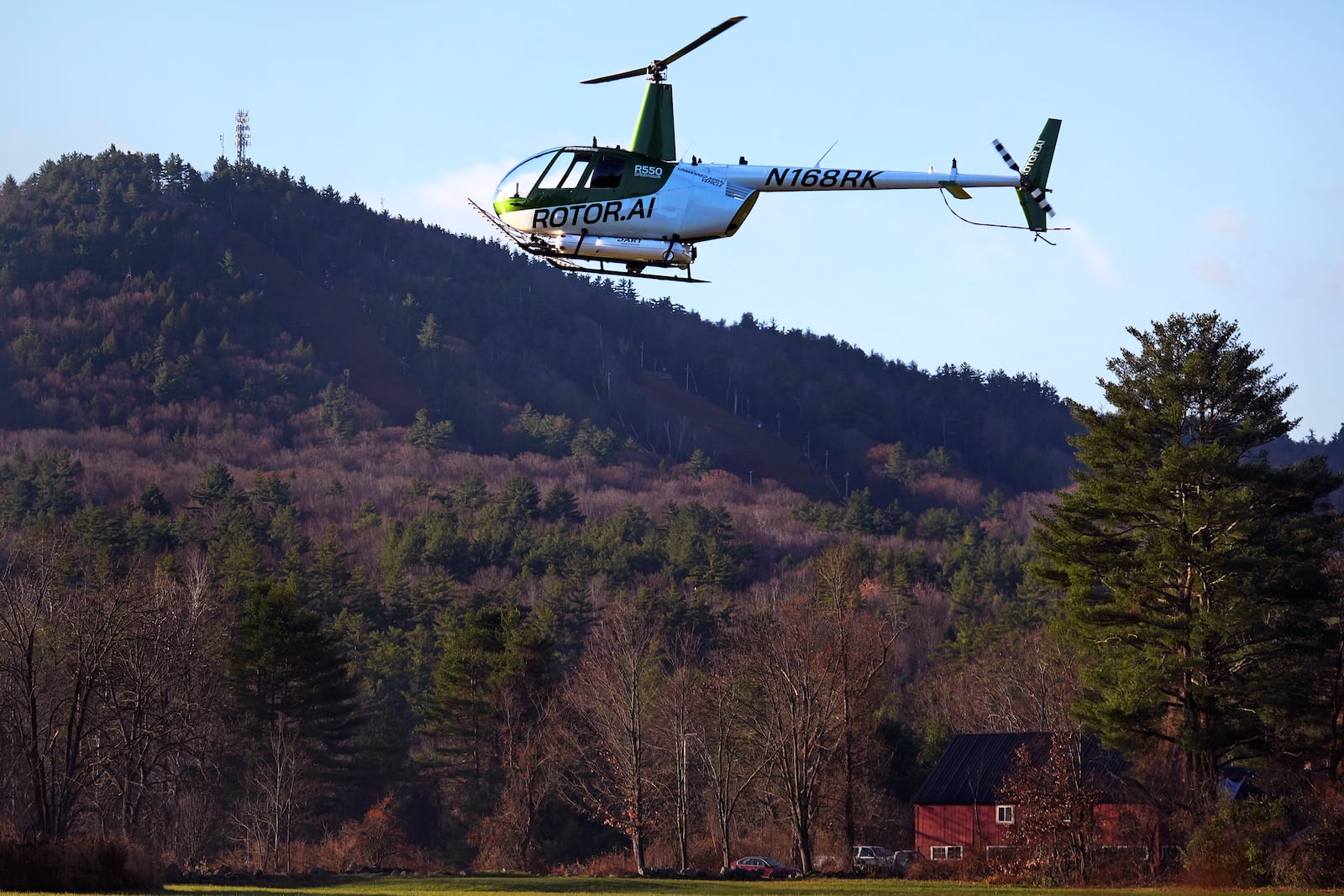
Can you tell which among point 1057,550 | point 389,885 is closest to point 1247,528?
point 1057,550

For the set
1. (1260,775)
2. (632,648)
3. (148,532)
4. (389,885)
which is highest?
(148,532)

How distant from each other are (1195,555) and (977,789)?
16.8 meters

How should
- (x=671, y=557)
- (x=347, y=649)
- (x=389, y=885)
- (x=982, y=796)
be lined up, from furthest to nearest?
1. (x=671, y=557)
2. (x=347, y=649)
3. (x=982, y=796)
4. (x=389, y=885)

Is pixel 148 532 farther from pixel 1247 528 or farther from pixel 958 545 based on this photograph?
pixel 1247 528

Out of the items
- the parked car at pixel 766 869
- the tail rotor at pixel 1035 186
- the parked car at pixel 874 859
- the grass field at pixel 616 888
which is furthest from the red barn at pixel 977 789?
the tail rotor at pixel 1035 186

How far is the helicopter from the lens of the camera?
3042 centimetres

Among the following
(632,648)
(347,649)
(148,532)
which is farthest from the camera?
(148,532)

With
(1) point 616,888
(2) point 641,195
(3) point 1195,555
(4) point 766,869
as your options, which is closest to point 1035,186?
(2) point 641,195

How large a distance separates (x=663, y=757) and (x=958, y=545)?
65.0 metres

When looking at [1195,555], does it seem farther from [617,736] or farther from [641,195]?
[617,736]

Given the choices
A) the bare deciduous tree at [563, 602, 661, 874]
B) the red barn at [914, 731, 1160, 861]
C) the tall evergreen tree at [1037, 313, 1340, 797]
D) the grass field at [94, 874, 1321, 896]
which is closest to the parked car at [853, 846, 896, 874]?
the red barn at [914, 731, 1160, 861]

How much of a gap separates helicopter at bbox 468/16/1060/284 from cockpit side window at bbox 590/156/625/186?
0.05 feet

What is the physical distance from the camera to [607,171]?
30438 millimetres

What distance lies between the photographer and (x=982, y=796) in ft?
189
